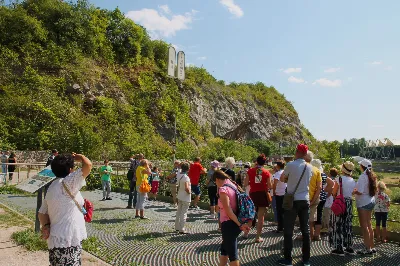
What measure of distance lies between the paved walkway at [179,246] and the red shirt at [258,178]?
1.15m

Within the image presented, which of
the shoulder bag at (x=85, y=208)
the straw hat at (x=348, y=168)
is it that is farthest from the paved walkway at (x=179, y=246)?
the shoulder bag at (x=85, y=208)

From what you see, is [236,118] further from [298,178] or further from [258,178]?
[298,178]

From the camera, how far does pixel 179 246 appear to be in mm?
7098

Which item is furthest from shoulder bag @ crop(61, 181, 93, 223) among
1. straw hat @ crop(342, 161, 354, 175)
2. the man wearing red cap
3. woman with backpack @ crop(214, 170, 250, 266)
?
straw hat @ crop(342, 161, 354, 175)

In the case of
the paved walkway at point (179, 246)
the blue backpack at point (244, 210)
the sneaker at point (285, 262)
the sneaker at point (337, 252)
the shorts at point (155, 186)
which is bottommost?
Answer: the paved walkway at point (179, 246)

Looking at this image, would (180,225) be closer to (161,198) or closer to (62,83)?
(161,198)

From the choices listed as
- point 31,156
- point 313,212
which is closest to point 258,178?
point 313,212

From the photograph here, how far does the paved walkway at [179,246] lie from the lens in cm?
616

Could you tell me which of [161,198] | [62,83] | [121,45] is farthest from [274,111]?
[161,198]

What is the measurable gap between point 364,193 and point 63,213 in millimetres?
5354

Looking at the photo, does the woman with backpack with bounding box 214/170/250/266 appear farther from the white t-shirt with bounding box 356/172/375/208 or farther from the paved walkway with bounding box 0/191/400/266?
the white t-shirt with bounding box 356/172/375/208

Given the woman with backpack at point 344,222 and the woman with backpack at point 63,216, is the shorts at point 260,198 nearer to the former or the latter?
the woman with backpack at point 344,222

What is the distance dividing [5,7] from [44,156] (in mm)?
16501

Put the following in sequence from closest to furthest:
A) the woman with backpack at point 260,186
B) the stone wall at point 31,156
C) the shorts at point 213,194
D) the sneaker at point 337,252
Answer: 1. the sneaker at point 337,252
2. the woman with backpack at point 260,186
3. the shorts at point 213,194
4. the stone wall at point 31,156
